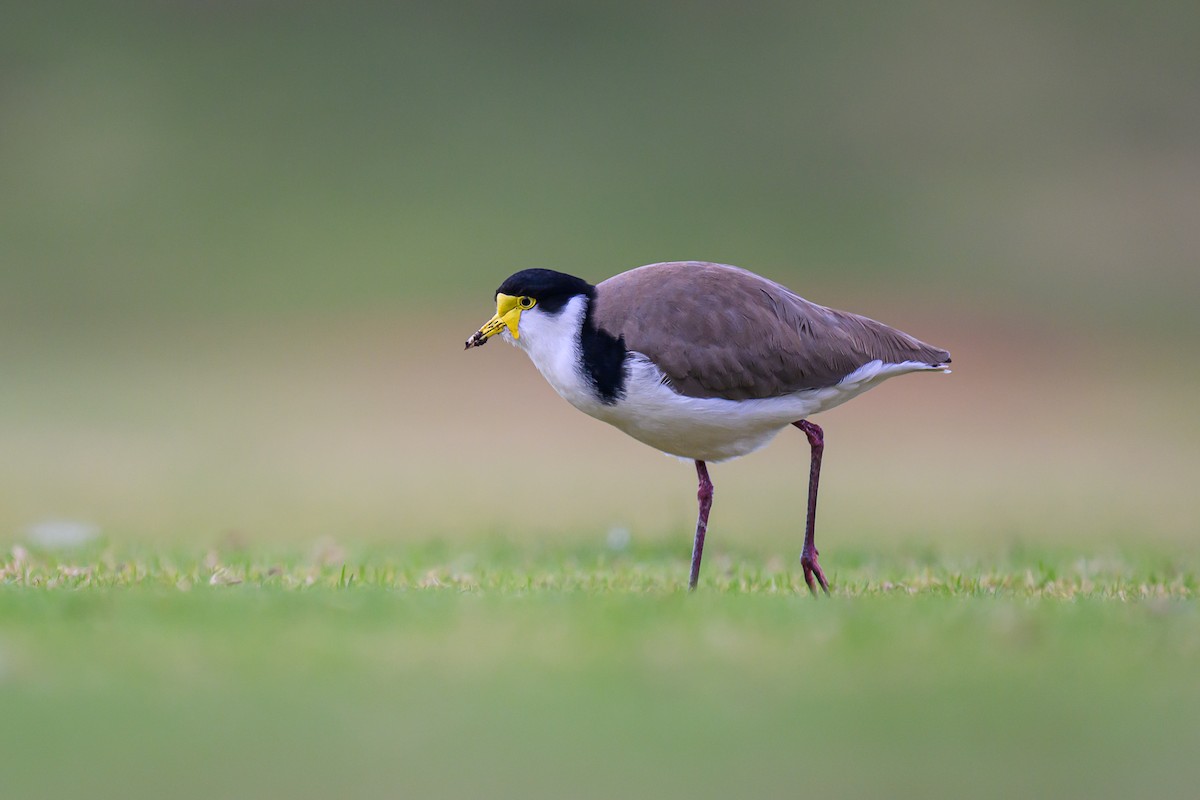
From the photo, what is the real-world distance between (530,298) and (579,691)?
2537mm

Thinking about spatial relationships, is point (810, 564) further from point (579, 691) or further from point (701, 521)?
point (579, 691)

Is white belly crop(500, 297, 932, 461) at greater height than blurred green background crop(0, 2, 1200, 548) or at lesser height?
lesser

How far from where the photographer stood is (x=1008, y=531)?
39.8ft

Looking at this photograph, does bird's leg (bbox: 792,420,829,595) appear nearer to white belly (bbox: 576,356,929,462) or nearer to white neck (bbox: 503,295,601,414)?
white belly (bbox: 576,356,929,462)

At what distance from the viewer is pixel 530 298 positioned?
7.17m

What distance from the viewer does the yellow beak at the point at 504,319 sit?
23.7 feet

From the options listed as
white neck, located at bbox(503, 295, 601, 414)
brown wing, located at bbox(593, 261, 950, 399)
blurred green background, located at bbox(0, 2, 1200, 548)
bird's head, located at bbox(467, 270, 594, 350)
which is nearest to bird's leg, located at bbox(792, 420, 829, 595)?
brown wing, located at bbox(593, 261, 950, 399)

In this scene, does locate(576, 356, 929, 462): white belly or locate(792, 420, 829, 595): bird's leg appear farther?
locate(792, 420, 829, 595): bird's leg

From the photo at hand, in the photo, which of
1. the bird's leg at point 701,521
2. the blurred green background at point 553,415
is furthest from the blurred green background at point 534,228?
the bird's leg at point 701,521

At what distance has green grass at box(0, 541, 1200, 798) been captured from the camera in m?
4.52

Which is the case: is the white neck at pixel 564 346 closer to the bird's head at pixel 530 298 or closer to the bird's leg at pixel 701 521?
the bird's head at pixel 530 298

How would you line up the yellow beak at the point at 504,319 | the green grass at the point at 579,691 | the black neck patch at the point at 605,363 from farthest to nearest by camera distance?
1. the yellow beak at the point at 504,319
2. the black neck patch at the point at 605,363
3. the green grass at the point at 579,691

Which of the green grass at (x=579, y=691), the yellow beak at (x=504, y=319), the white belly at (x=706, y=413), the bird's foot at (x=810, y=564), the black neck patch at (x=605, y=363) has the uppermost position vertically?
the yellow beak at (x=504, y=319)

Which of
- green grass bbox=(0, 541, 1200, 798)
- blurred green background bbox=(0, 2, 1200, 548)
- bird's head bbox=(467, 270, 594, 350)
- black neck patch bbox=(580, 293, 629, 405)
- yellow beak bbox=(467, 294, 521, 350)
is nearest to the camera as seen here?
green grass bbox=(0, 541, 1200, 798)
